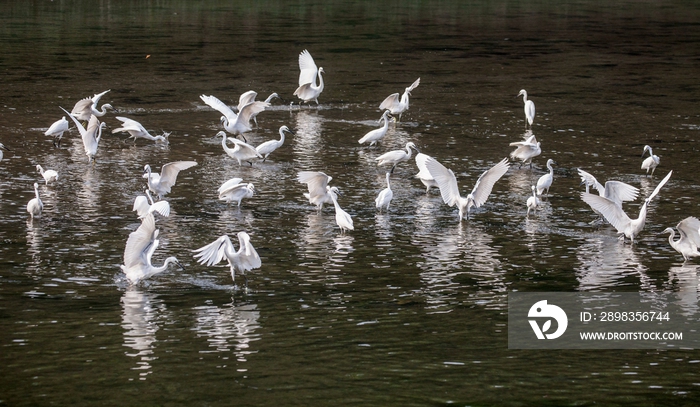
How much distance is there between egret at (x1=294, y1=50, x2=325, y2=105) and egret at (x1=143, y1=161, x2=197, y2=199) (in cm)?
916

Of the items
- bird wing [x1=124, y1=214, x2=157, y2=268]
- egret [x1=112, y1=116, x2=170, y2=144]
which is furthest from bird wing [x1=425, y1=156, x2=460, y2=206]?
egret [x1=112, y1=116, x2=170, y2=144]

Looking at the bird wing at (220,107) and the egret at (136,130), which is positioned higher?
the bird wing at (220,107)

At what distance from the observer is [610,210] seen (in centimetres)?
1438

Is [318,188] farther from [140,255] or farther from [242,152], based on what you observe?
[140,255]

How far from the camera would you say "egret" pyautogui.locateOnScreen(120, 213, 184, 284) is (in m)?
11.6

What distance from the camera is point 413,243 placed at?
549 inches

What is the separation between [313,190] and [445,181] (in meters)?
2.01

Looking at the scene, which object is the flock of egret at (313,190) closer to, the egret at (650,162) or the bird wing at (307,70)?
the egret at (650,162)

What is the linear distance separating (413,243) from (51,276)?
15.7ft

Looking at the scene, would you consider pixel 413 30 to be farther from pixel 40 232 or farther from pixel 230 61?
pixel 40 232

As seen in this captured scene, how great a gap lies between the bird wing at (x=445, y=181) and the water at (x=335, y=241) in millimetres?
347

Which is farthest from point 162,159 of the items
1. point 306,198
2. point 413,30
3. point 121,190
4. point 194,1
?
point 194,1

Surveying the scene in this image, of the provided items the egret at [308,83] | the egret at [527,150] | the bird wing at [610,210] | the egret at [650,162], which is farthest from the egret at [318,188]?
the egret at [308,83]

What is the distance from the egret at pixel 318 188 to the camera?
15281 millimetres
